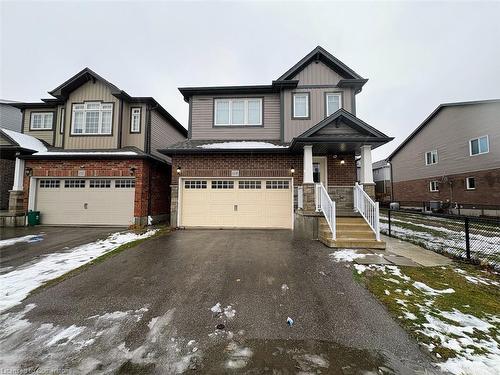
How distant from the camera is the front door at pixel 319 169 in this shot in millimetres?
9488

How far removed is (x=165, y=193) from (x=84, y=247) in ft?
20.7

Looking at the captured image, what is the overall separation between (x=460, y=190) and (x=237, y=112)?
16.7m

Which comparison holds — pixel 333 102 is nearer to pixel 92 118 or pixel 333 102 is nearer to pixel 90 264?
pixel 90 264

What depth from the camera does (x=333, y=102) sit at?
1041cm

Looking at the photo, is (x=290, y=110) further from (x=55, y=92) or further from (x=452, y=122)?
(x=452, y=122)

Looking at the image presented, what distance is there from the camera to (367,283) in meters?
3.92

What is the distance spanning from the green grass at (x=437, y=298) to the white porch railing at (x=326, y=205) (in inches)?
85.1

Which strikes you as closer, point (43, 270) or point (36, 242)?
point (43, 270)

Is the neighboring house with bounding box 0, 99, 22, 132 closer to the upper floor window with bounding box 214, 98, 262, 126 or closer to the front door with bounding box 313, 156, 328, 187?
the upper floor window with bounding box 214, 98, 262, 126

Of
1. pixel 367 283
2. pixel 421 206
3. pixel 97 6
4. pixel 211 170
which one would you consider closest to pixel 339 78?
pixel 211 170

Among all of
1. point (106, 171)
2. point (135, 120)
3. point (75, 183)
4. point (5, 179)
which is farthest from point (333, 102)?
point (5, 179)

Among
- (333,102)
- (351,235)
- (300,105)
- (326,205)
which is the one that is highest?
(333,102)

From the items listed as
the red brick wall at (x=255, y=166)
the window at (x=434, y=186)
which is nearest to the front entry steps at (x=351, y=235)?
the red brick wall at (x=255, y=166)

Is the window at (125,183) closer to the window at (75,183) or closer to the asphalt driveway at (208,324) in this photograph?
the window at (75,183)
